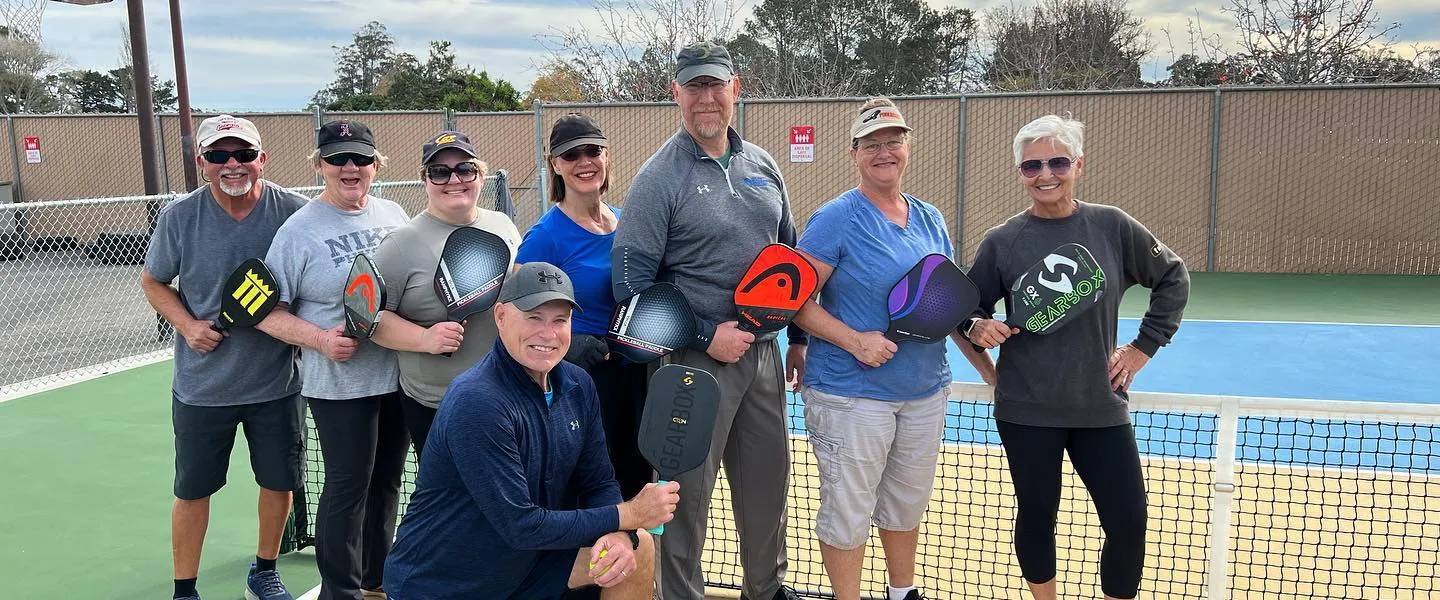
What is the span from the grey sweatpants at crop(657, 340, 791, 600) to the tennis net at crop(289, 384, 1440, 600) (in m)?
0.56

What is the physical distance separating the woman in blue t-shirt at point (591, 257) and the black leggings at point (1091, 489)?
125 centimetres

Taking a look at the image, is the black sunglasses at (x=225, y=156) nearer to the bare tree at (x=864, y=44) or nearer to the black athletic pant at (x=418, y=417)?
the black athletic pant at (x=418, y=417)

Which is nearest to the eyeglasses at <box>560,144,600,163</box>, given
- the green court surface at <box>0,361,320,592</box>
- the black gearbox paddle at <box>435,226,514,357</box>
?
the black gearbox paddle at <box>435,226,514,357</box>

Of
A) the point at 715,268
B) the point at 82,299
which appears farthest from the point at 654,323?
the point at 82,299

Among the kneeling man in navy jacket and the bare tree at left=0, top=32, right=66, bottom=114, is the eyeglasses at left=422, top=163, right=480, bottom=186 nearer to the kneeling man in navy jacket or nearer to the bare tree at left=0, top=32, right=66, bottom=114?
the kneeling man in navy jacket

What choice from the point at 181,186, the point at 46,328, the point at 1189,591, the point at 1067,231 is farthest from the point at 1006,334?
the point at 181,186

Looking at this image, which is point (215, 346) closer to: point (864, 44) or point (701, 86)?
point (701, 86)

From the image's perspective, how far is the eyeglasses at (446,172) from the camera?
3.34 metres

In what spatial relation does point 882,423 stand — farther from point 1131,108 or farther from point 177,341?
point 1131,108

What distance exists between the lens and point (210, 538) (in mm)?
4523

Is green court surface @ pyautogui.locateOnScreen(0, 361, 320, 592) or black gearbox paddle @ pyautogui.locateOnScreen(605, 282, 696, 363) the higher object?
black gearbox paddle @ pyautogui.locateOnScreen(605, 282, 696, 363)

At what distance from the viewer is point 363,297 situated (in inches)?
125

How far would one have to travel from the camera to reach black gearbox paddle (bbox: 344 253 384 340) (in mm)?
3168

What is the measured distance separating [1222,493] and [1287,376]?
4.90 m
